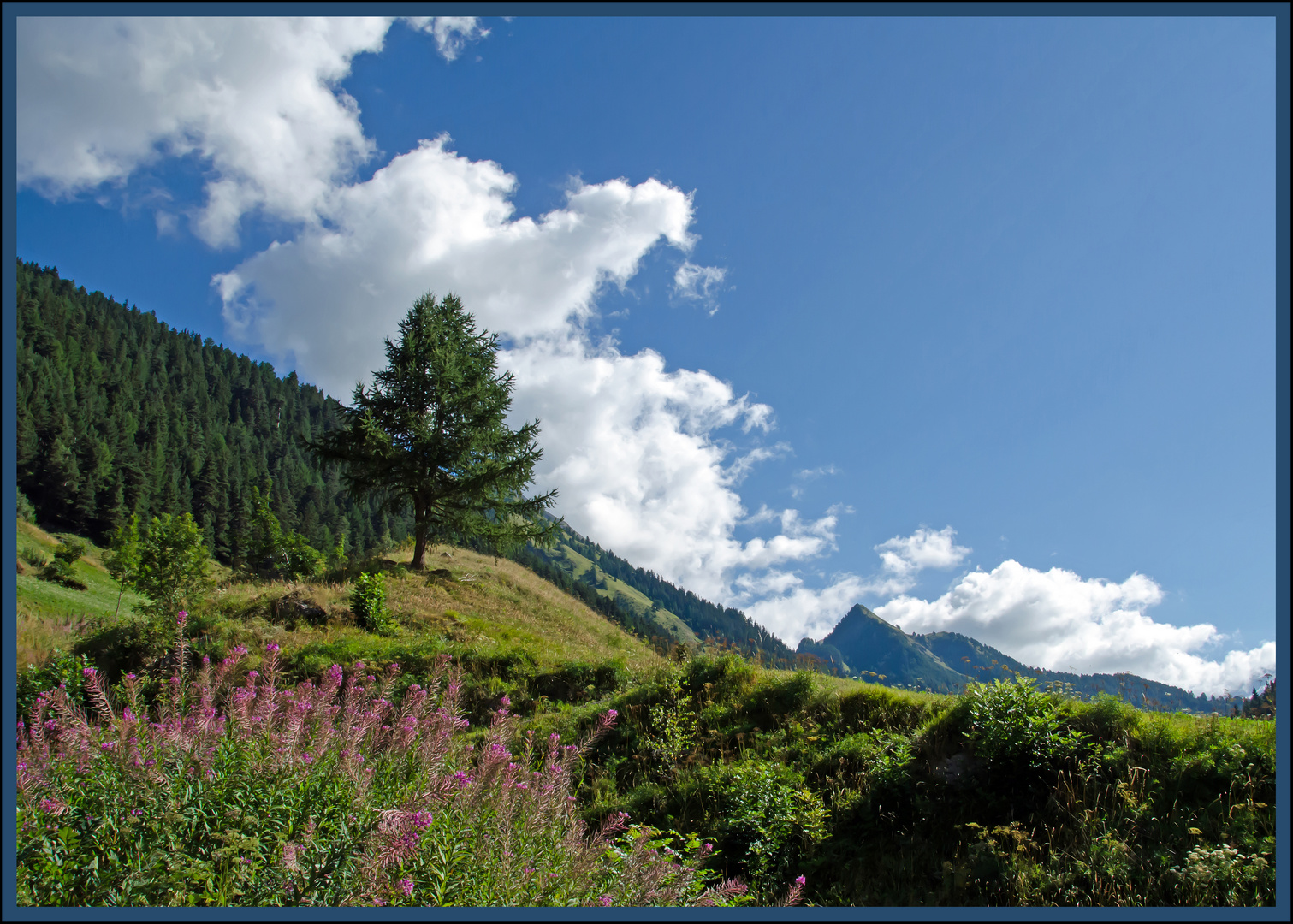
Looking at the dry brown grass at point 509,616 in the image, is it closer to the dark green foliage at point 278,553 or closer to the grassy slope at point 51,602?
the grassy slope at point 51,602

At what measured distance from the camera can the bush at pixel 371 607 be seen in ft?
46.2

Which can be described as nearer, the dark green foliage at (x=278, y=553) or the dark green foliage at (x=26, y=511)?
the dark green foliage at (x=278, y=553)

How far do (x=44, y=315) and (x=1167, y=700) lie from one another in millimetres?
178410

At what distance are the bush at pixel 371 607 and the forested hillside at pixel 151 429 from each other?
2391 inches

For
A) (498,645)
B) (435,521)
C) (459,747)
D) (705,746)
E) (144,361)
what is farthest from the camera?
(144,361)

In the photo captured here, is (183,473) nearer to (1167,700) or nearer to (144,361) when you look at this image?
(144,361)

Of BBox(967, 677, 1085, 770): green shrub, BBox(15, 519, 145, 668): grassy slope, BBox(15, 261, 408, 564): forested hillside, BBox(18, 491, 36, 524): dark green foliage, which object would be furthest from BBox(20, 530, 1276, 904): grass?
BBox(18, 491, 36, 524): dark green foliage

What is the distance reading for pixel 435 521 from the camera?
20.8m

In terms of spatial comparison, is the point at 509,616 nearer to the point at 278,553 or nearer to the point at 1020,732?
the point at 1020,732

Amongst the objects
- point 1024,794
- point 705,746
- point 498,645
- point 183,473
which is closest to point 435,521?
point 498,645

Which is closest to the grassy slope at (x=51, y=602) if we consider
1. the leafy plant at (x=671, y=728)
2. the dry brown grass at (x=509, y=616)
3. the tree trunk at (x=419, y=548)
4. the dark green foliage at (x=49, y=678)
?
the dark green foliage at (x=49, y=678)

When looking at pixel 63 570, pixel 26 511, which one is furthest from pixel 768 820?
pixel 26 511

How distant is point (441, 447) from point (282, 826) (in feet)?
58.8

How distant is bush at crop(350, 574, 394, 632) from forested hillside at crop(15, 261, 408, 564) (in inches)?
2391
